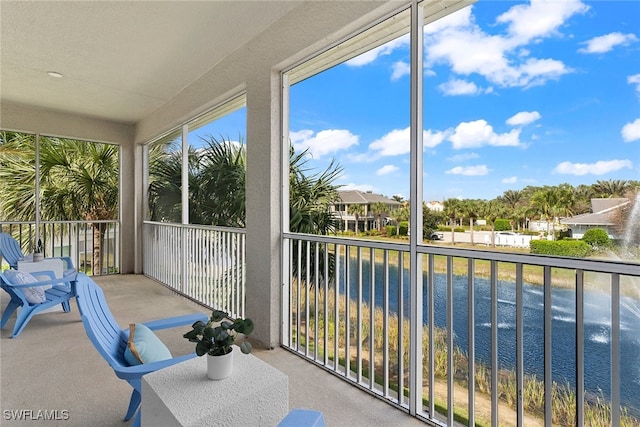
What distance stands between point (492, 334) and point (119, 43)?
3820mm

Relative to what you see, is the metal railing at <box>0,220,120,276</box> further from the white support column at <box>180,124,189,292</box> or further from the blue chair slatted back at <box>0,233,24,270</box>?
the white support column at <box>180,124,189,292</box>

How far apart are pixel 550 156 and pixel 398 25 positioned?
127 centimetres

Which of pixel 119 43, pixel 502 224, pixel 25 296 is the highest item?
pixel 119 43

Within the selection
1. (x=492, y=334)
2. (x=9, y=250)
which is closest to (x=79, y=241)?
(x=9, y=250)

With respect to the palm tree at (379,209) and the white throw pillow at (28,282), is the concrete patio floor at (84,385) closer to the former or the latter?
the white throw pillow at (28,282)

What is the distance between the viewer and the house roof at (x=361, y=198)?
2236mm

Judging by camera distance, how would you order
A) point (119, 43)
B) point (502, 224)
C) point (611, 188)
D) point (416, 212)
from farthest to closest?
point (119, 43) → point (416, 212) → point (502, 224) → point (611, 188)

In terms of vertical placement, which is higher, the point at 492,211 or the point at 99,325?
the point at 492,211

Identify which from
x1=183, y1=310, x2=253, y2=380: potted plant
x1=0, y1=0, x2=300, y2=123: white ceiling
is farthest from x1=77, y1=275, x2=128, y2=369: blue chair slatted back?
x1=0, y1=0, x2=300, y2=123: white ceiling

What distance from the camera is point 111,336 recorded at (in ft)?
5.76

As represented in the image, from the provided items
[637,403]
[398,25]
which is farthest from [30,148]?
[637,403]

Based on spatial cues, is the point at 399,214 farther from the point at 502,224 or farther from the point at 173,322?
the point at 173,322

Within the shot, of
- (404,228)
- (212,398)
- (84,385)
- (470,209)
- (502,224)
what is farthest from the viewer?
(84,385)

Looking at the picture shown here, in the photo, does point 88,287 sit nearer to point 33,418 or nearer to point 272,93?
point 33,418
